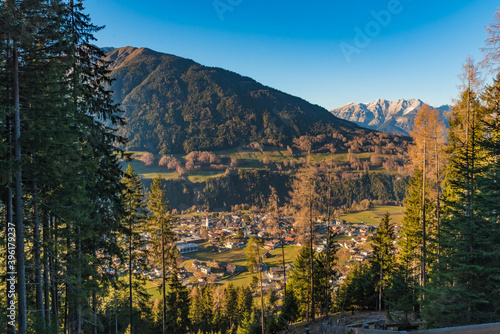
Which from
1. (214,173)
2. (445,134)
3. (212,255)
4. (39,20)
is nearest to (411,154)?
(445,134)

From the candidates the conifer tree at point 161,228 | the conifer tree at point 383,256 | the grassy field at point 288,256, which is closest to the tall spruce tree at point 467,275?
the conifer tree at point 383,256

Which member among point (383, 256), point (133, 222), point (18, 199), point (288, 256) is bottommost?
point (288, 256)

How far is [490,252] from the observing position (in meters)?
8.26

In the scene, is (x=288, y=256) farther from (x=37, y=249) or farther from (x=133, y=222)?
(x=37, y=249)

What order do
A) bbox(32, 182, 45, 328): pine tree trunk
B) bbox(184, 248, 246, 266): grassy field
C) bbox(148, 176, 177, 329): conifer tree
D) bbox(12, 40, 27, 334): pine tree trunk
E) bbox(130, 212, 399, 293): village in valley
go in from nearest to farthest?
bbox(12, 40, 27, 334): pine tree trunk → bbox(32, 182, 45, 328): pine tree trunk → bbox(148, 176, 177, 329): conifer tree → bbox(130, 212, 399, 293): village in valley → bbox(184, 248, 246, 266): grassy field

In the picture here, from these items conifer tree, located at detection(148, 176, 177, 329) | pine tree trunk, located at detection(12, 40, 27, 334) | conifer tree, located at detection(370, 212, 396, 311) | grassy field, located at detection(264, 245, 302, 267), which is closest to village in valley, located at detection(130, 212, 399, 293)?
grassy field, located at detection(264, 245, 302, 267)

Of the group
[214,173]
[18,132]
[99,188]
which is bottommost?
[214,173]

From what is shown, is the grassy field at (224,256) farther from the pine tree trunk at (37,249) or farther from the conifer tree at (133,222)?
the pine tree trunk at (37,249)

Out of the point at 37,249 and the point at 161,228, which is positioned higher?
the point at 37,249

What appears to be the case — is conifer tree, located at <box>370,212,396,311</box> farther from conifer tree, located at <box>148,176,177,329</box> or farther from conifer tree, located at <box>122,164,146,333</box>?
conifer tree, located at <box>122,164,146,333</box>

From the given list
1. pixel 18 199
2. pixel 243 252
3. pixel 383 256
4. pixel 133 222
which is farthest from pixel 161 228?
pixel 243 252

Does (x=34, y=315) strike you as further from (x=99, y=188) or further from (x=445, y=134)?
(x=445, y=134)

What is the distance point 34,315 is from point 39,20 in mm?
9715

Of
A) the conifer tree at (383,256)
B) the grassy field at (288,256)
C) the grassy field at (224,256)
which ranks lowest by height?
the grassy field at (224,256)
